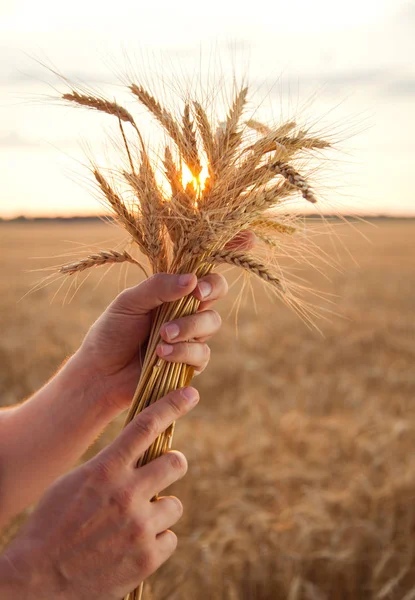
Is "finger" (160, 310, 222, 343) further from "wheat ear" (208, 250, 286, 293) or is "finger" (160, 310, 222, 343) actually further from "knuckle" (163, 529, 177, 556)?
"knuckle" (163, 529, 177, 556)

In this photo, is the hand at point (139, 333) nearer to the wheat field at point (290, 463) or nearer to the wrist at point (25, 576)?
the wheat field at point (290, 463)

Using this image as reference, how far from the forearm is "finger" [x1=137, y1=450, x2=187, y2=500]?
387mm

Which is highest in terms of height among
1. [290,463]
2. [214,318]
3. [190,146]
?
[190,146]

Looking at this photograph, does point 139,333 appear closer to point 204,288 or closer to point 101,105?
point 204,288

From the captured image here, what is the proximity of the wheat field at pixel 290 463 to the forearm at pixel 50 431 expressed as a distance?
300 mm

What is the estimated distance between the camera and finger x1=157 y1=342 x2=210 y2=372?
3.78ft

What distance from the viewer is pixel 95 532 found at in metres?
1.04

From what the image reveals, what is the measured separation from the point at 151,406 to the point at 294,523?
1.79 m

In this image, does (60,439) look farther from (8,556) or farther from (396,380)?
(396,380)

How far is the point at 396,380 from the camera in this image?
18.2 ft

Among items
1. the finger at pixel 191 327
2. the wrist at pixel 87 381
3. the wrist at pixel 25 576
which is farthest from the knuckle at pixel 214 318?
the wrist at pixel 25 576

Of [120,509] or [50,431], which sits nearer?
[120,509]

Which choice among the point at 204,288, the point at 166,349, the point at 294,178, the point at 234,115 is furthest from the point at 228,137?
the point at 166,349

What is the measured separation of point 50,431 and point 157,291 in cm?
52
